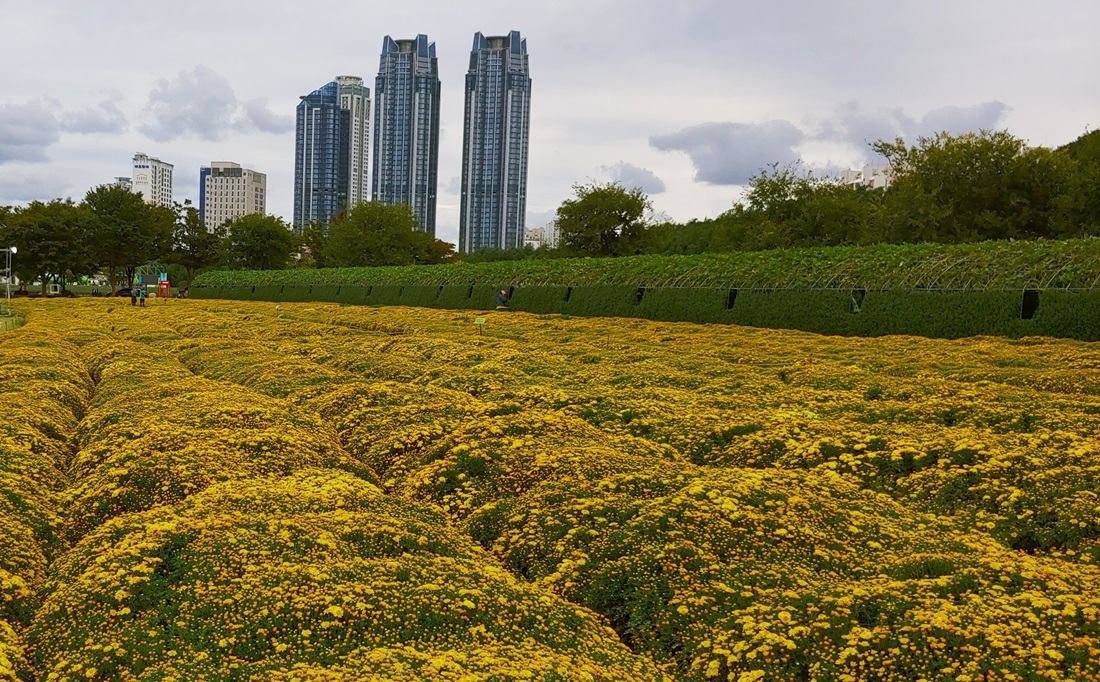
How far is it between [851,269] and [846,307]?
Result: 1595 mm

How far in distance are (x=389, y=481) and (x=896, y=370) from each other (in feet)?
35.7

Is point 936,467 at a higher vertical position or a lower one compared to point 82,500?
higher

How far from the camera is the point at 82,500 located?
26.5 ft

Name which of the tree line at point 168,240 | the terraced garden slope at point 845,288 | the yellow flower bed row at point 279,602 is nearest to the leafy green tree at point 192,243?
the tree line at point 168,240

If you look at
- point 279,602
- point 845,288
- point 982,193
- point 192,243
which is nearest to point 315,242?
point 192,243

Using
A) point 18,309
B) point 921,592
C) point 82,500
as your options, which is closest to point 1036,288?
point 921,592

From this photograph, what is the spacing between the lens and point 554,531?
23.6 ft

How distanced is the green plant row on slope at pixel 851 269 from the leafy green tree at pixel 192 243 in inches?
2311

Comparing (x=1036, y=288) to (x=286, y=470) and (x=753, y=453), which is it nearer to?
(x=753, y=453)

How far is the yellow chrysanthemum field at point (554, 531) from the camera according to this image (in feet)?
16.6

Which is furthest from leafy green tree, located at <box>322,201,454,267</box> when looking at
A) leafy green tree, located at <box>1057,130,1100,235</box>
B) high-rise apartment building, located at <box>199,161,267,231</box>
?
high-rise apartment building, located at <box>199,161,267,231</box>

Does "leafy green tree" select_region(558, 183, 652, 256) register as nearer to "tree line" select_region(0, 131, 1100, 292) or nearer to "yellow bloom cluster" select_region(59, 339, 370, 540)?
"tree line" select_region(0, 131, 1100, 292)

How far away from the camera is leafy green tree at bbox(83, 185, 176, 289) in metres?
75.6

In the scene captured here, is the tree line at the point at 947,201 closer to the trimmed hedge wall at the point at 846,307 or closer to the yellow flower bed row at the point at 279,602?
the trimmed hedge wall at the point at 846,307
